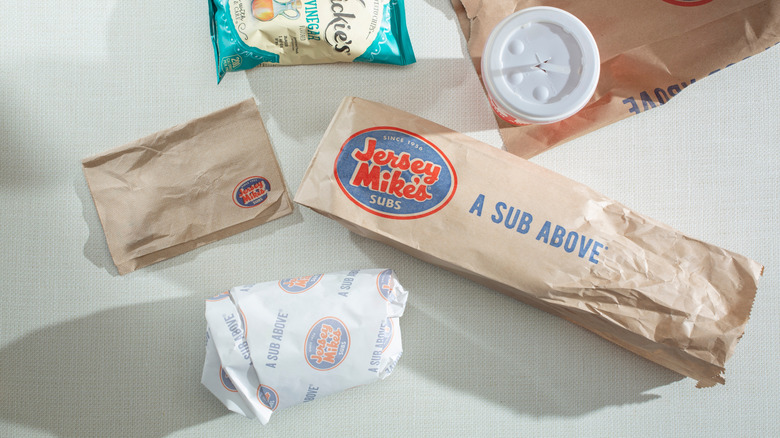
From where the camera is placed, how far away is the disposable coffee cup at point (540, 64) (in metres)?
0.61

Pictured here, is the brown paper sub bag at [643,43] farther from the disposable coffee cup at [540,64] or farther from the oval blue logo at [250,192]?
the oval blue logo at [250,192]

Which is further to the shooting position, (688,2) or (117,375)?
(117,375)

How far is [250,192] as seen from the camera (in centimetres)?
74

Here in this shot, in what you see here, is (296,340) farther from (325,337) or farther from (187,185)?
(187,185)

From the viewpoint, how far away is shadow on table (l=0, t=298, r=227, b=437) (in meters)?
0.76

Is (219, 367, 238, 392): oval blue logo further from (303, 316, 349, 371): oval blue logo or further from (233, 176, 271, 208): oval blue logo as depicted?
(233, 176, 271, 208): oval blue logo

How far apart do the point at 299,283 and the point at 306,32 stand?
0.39 m

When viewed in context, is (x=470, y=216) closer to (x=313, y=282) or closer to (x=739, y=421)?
(x=313, y=282)

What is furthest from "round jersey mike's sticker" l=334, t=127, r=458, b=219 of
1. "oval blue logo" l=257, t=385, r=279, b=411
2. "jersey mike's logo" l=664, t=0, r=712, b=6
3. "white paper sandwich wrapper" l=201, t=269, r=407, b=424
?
"jersey mike's logo" l=664, t=0, r=712, b=6

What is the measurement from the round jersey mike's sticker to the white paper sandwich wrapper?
12 cm

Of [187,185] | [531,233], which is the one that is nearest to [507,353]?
[531,233]

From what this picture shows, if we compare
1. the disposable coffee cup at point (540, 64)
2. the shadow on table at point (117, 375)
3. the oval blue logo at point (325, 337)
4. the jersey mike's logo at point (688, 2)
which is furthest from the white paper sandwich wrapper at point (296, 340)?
the jersey mike's logo at point (688, 2)

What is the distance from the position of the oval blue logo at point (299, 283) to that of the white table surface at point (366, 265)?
0.05 metres

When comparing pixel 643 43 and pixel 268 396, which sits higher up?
pixel 643 43
